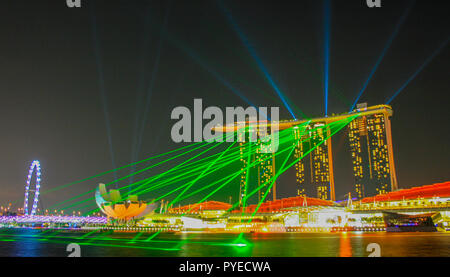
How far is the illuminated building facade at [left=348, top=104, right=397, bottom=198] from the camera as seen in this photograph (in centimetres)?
7581

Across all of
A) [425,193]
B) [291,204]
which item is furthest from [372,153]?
[425,193]

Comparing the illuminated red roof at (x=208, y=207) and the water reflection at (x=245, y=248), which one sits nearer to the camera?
the water reflection at (x=245, y=248)

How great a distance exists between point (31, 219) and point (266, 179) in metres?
61.9

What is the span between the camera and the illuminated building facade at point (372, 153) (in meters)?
75.8

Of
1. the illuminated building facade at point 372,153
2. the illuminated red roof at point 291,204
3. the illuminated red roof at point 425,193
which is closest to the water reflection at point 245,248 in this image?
the illuminated red roof at point 425,193

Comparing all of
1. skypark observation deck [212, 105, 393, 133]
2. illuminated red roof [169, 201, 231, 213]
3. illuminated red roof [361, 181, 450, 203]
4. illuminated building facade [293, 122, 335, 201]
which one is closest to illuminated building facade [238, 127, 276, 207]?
skypark observation deck [212, 105, 393, 133]

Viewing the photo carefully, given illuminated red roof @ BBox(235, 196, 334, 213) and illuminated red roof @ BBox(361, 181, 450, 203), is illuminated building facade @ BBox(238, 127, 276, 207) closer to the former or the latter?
illuminated red roof @ BBox(235, 196, 334, 213)

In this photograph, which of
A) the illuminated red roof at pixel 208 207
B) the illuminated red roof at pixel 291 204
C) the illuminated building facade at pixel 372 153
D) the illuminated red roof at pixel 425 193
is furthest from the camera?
the illuminated red roof at pixel 208 207

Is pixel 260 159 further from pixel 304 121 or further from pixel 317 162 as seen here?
pixel 304 121

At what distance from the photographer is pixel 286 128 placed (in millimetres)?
89188

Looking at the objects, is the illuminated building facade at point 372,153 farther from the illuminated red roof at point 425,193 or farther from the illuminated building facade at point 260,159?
the illuminated red roof at point 425,193
